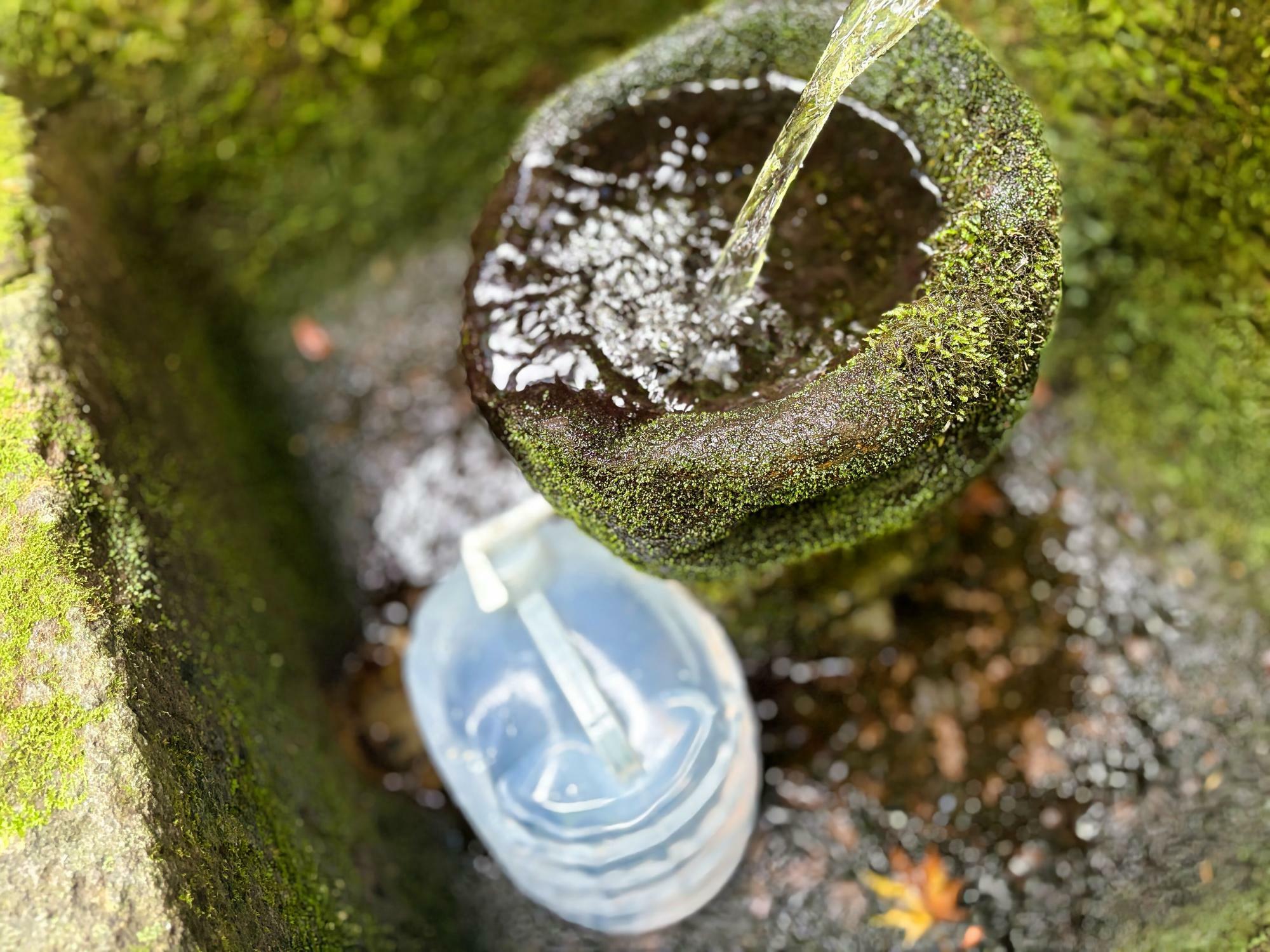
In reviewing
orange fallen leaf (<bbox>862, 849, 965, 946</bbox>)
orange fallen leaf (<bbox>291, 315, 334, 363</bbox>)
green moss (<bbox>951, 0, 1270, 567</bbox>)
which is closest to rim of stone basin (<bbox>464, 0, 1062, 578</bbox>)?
green moss (<bbox>951, 0, 1270, 567</bbox>)

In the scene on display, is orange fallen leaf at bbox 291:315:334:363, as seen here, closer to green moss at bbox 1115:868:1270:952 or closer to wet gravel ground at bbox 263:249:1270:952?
wet gravel ground at bbox 263:249:1270:952

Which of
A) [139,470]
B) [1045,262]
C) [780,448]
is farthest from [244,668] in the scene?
[1045,262]

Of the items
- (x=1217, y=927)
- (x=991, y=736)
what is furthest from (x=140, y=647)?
(x=1217, y=927)

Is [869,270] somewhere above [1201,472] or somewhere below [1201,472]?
above

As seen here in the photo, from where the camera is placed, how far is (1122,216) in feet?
7.72

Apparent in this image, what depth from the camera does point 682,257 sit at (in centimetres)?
187

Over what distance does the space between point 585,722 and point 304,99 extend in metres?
1.72

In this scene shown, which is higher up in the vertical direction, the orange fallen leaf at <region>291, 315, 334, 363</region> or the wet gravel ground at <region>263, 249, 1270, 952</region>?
the orange fallen leaf at <region>291, 315, 334, 363</region>

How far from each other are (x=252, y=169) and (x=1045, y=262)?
1972 mm

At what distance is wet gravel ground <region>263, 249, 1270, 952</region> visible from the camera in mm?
2264

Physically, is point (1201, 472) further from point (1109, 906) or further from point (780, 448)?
point (780, 448)

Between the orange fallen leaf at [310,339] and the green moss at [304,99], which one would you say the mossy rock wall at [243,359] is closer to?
the green moss at [304,99]

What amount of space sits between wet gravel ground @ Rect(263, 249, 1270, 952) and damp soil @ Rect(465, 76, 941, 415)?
0.87 meters

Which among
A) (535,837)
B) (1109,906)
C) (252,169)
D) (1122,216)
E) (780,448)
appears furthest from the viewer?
(252,169)
